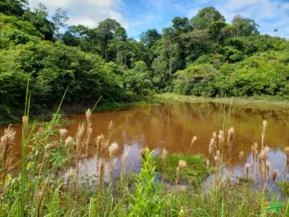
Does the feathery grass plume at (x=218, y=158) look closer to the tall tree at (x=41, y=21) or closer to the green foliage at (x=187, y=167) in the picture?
the green foliage at (x=187, y=167)

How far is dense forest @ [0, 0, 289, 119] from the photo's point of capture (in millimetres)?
14805

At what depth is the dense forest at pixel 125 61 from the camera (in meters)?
14.8

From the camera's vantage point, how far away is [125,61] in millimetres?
37156

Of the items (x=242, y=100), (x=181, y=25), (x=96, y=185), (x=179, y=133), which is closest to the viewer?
(x=96, y=185)

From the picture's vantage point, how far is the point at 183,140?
37.6 ft

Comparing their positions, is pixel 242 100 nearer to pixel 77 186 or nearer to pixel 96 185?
pixel 96 185

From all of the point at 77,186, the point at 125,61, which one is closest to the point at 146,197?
the point at 77,186

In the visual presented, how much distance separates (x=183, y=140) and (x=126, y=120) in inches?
179

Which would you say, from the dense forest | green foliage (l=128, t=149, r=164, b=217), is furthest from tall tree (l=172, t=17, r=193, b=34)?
green foliage (l=128, t=149, r=164, b=217)

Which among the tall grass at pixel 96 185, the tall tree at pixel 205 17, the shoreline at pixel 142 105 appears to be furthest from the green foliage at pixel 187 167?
the tall tree at pixel 205 17

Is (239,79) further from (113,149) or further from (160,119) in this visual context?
(113,149)

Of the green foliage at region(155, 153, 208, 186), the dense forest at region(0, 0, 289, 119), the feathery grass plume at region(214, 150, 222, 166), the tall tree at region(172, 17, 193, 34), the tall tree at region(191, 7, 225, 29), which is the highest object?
the tall tree at region(191, 7, 225, 29)

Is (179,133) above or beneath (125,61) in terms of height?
beneath

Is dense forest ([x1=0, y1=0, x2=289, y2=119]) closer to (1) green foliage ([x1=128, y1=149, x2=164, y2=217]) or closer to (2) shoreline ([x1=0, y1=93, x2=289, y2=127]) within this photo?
(2) shoreline ([x1=0, y1=93, x2=289, y2=127])
